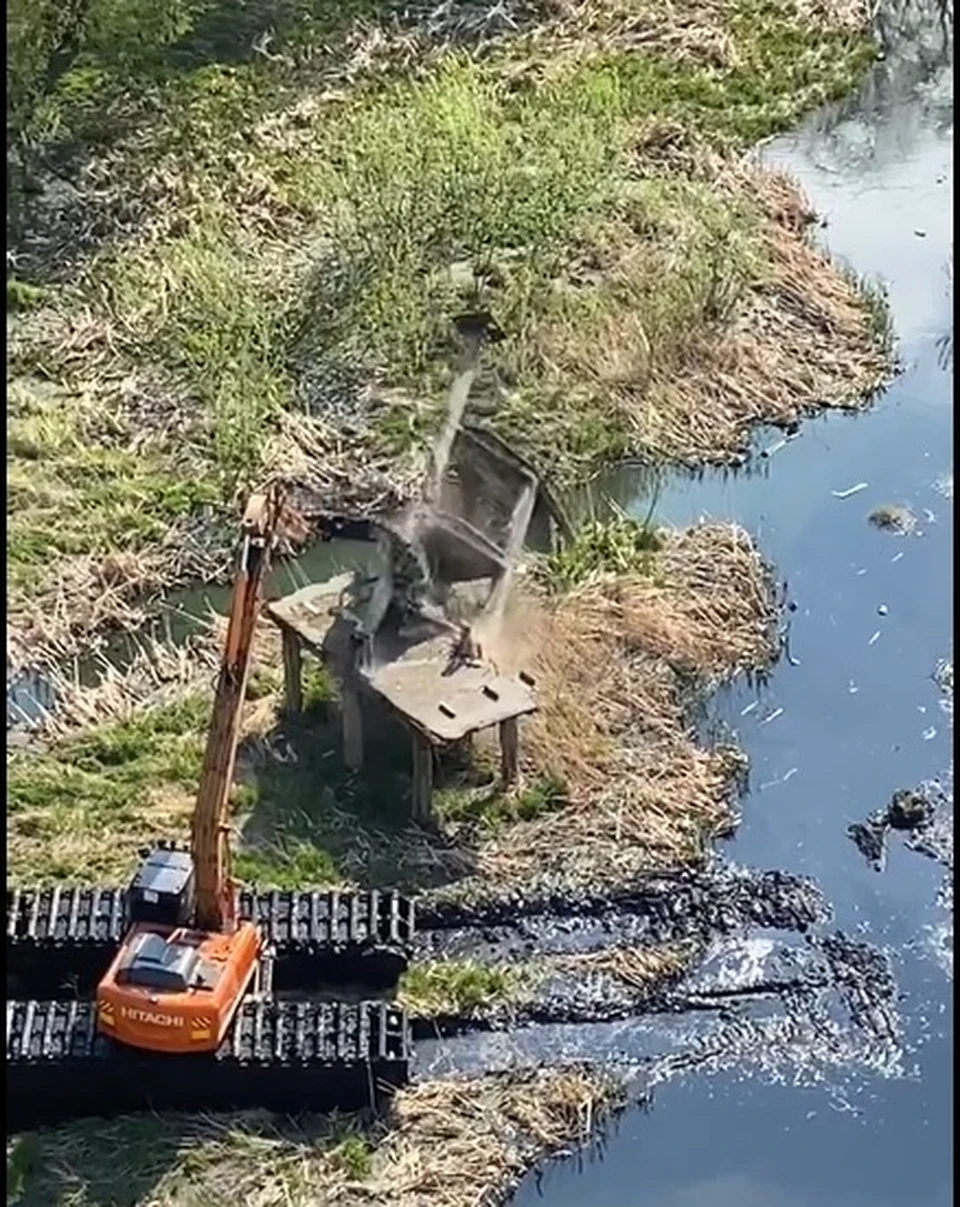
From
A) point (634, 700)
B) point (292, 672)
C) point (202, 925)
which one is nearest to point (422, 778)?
point (292, 672)

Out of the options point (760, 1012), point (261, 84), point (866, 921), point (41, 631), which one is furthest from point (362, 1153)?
point (261, 84)

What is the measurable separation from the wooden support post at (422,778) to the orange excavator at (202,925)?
4.14 ft

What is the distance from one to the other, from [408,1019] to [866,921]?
1.82 m

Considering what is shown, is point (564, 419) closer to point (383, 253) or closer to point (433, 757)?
point (383, 253)

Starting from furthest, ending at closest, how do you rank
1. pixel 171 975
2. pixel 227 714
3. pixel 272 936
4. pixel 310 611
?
pixel 310 611 → pixel 272 936 → pixel 171 975 → pixel 227 714

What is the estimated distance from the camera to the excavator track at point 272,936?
7.76m

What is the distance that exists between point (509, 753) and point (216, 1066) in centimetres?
196

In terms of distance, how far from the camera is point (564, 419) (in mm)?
11250

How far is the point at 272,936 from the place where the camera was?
778cm

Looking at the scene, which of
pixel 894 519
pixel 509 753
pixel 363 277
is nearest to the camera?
pixel 509 753

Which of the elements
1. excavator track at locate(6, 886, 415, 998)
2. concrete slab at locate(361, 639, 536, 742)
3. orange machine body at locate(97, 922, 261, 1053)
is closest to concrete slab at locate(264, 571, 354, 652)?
A: concrete slab at locate(361, 639, 536, 742)

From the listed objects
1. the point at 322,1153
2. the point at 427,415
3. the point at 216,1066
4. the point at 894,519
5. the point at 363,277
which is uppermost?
the point at 363,277

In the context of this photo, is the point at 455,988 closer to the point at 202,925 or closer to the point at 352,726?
the point at 202,925

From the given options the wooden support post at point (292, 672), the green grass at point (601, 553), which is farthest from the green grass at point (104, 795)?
the green grass at point (601, 553)
